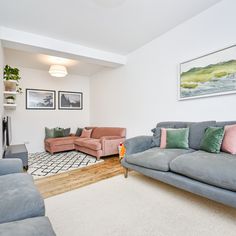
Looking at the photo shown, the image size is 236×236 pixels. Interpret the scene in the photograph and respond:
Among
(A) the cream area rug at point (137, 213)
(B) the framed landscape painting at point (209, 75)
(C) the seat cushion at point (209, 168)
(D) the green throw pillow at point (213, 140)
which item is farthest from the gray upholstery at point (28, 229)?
(B) the framed landscape painting at point (209, 75)

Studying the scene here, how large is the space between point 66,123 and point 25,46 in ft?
9.61

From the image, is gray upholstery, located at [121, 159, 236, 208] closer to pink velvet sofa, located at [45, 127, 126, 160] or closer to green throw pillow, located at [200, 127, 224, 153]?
green throw pillow, located at [200, 127, 224, 153]

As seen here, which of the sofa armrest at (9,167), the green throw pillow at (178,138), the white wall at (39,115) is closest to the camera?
the sofa armrest at (9,167)

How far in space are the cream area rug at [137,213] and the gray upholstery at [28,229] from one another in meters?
0.73

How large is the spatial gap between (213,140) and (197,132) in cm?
34

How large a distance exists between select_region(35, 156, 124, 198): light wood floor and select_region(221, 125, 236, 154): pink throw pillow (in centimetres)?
169

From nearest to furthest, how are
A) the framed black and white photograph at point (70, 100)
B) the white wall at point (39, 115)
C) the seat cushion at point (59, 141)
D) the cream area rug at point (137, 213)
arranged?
the cream area rug at point (137, 213) → the seat cushion at point (59, 141) → the white wall at point (39, 115) → the framed black and white photograph at point (70, 100)

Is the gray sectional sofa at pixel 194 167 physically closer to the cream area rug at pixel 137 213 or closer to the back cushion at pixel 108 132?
the cream area rug at pixel 137 213

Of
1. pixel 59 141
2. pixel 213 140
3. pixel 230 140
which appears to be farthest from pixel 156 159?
pixel 59 141

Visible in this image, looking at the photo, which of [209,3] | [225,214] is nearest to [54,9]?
[209,3]

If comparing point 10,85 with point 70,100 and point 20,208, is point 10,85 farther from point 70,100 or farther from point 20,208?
point 20,208

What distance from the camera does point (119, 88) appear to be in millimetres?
4465

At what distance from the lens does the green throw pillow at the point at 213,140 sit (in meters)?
1.99

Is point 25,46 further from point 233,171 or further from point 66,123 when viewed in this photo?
point 233,171
